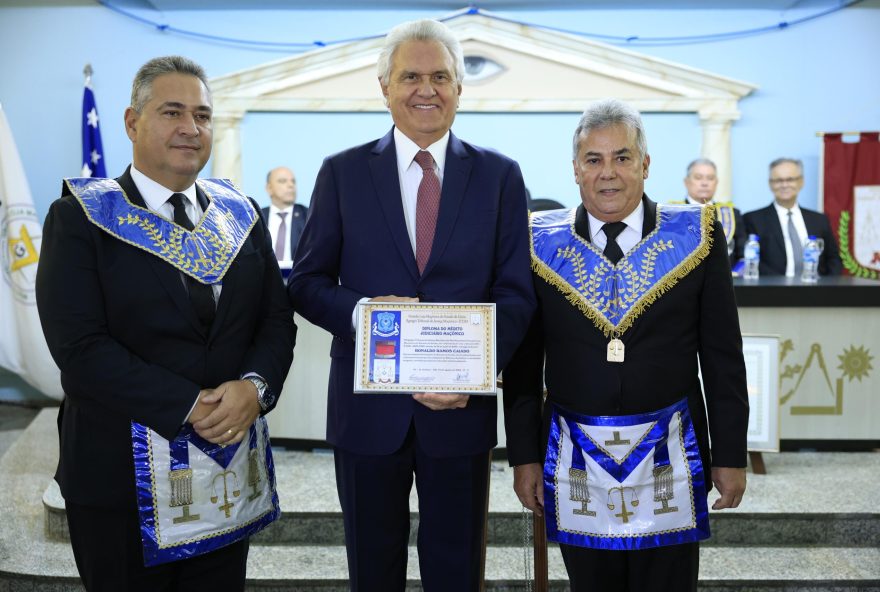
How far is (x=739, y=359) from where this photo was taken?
2.03 m

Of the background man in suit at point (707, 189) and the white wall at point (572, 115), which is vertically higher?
the white wall at point (572, 115)

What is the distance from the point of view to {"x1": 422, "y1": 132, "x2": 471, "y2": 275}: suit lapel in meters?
1.92

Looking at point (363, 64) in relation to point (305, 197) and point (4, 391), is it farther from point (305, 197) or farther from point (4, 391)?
point (4, 391)

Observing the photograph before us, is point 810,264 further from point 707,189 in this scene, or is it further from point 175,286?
point 175,286

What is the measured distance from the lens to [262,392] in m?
1.91

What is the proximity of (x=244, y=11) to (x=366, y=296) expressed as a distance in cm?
573

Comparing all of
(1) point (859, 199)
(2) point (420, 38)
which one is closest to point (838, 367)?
(1) point (859, 199)

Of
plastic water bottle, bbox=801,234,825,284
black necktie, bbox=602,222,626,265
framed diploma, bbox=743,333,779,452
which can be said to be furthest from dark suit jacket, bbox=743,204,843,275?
black necktie, bbox=602,222,626,265

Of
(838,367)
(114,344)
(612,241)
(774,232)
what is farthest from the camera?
(774,232)

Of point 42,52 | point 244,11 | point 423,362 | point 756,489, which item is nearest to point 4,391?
point 42,52

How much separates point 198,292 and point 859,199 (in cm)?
618

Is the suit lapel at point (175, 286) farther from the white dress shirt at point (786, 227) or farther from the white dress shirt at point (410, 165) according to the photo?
the white dress shirt at point (786, 227)

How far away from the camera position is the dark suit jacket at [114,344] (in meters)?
1.76

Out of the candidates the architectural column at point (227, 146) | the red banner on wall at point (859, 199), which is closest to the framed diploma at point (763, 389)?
the red banner on wall at point (859, 199)
